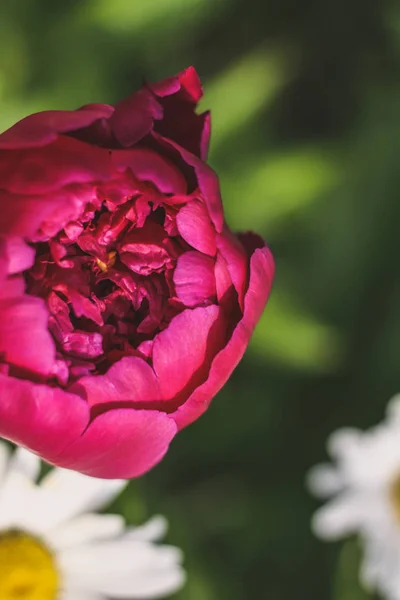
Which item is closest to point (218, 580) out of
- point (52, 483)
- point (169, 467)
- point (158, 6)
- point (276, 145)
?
point (169, 467)

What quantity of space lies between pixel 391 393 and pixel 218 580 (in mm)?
295

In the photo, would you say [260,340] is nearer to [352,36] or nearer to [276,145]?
[276,145]

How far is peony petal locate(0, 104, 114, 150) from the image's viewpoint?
0.49 m

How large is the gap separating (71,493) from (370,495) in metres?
0.35

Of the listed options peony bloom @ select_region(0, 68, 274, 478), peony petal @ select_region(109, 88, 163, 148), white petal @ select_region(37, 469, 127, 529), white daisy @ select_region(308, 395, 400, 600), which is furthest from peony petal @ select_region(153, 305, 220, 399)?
white daisy @ select_region(308, 395, 400, 600)

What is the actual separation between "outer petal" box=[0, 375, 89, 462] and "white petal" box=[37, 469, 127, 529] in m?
0.25

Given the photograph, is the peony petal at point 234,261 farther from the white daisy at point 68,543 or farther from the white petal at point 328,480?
the white petal at point 328,480

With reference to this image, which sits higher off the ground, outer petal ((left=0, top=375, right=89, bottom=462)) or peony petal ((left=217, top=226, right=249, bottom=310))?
peony petal ((left=217, top=226, right=249, bottom=310))

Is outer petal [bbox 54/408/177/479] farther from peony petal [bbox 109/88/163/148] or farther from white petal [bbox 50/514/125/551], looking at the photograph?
white petal [bbox 50/514/125/551]

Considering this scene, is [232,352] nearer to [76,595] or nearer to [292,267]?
[76,595]

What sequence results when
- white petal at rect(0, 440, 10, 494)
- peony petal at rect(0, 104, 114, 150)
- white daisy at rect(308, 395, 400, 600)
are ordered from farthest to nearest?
white daisy at rect(308, 395, 400, 600)
white petal at rect(0, 440, 10, 494)
peony petal at rect(0, 104, 114, 150)

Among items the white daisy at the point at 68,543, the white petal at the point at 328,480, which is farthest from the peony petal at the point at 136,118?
the white petal at the point at 328,480

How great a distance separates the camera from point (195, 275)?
0.56 metres

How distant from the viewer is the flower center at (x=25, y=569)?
2.51 ft
